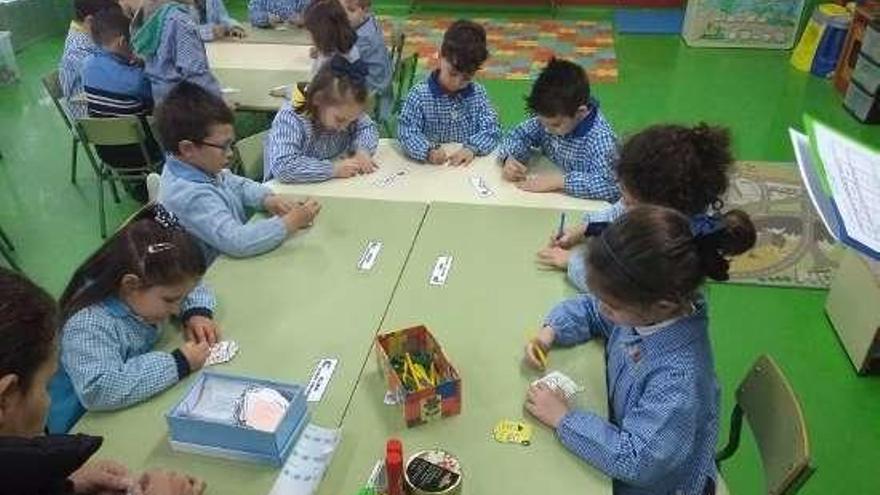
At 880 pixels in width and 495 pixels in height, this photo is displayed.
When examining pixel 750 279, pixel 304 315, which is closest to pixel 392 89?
pixel 750 279

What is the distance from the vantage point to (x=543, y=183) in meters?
2.52

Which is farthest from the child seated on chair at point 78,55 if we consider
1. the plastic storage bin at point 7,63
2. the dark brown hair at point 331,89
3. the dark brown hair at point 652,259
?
the dark brown hair at point 652,259

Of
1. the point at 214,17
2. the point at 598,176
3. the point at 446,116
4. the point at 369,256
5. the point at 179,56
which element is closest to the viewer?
the point at 369,256

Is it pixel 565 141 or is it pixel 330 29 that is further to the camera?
pixel 330 29

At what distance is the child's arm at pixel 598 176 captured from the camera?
97.0 inches

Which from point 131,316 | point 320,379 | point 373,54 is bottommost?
point 373,54

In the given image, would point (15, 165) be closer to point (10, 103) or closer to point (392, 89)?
point (10, 103)

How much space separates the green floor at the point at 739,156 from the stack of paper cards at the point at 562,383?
3.54 ft

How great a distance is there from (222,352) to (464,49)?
67.1 inches

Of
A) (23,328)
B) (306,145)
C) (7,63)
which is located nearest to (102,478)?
(23,328)

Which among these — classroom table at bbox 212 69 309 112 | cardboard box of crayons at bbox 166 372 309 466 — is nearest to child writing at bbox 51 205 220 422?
cardboard box of crayons at bbox 166 372 309 466

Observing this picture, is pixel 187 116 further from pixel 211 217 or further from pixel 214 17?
pixel 214 17

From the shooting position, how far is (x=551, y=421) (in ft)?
4.79

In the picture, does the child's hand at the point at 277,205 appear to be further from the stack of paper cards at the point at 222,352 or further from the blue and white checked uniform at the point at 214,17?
the blue and white checked uniform at the point at 214,17
